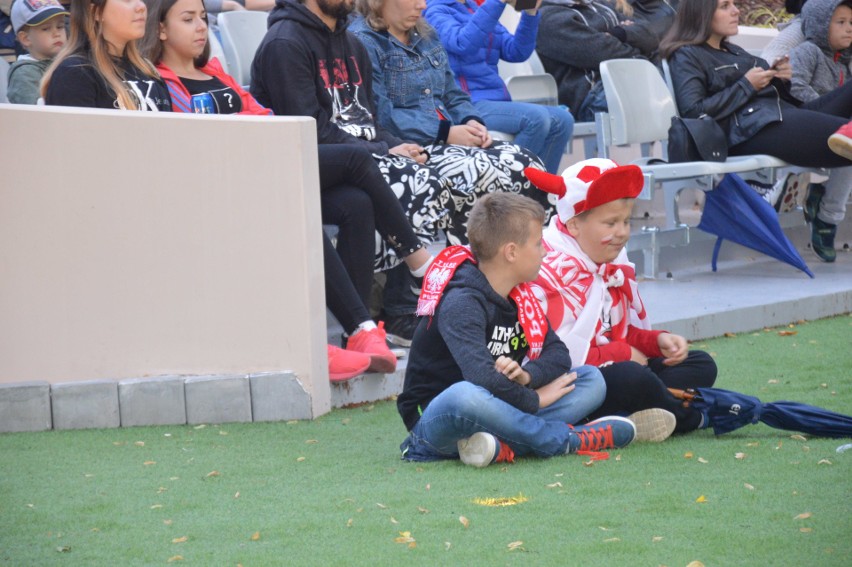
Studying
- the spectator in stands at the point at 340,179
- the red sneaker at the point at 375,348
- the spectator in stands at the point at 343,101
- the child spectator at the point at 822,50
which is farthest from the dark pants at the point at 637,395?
the child spectator at the point at 822,50

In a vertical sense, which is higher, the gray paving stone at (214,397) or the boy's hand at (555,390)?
the boy's hand at (555,390)

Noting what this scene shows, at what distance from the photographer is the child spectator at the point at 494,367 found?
399 centimetres

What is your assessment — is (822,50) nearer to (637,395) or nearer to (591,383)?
(637,395)

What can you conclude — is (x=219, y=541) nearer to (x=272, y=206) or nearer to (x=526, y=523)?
(x=526, y=523)

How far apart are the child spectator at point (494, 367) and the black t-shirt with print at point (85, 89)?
1763 millimetres

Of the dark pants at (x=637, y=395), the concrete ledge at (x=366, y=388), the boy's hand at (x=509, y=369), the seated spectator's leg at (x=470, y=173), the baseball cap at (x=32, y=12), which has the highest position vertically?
the baseball cap at (x=32, y=12)

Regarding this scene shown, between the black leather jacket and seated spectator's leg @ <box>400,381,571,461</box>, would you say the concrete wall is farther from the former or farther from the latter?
the black leather jacket

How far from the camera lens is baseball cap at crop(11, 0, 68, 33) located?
6.65 m

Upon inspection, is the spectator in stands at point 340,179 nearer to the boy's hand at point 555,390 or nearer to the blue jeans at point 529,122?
the boy's hand at point 555,390

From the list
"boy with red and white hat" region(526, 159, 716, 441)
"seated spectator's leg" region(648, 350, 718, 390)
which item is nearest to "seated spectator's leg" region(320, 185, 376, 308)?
"boy with red and white hat" region(526, 159, 716, 441)

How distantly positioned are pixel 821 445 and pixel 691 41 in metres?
4.36

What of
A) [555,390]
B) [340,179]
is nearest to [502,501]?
[555,390]

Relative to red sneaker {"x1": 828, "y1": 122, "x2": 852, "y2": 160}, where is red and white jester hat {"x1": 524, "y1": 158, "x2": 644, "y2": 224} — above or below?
above

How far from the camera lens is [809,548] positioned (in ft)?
9.94
